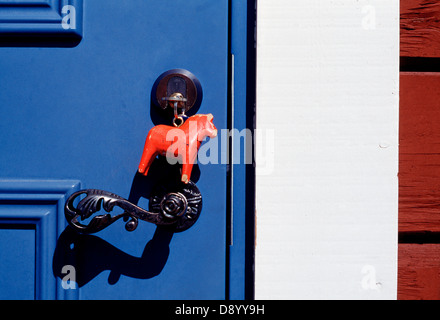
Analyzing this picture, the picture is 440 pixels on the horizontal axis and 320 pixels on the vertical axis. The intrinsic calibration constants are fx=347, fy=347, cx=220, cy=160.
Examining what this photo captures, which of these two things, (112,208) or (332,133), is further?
(332,133)

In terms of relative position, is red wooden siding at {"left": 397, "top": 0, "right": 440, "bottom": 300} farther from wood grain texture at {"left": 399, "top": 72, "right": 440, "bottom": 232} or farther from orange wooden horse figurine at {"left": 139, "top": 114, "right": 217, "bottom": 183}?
orange wooden horse figurine at {"left": 139, "top": 114, "right": 217, "bottom": 183}

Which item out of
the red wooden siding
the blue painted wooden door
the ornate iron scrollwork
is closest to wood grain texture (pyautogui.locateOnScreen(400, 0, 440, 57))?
the red wooden siding

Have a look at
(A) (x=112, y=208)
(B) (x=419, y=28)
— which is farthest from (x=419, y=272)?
(A) (x=112, y=208)

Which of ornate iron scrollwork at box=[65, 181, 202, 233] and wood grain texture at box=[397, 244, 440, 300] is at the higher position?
ornate iron scrollwork at box=[65, 181, 202, 233]

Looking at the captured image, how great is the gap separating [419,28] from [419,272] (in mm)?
453

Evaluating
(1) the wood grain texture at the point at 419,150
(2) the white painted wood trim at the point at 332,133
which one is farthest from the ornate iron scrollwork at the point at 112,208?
(1) the wood grain texture at the point at 419,150

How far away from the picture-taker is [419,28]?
633 millimetres

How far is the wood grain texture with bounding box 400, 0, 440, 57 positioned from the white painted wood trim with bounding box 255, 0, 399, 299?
41mm

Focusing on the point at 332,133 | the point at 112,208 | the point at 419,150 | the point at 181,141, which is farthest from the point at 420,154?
the point at 112,208

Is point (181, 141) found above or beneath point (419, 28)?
beneath

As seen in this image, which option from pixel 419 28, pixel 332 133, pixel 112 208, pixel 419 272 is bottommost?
pixel 419 272

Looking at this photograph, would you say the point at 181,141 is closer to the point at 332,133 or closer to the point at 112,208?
the point at 112,208

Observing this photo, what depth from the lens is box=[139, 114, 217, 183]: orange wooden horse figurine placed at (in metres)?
0.51

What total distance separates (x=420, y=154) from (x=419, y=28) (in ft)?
0.76
